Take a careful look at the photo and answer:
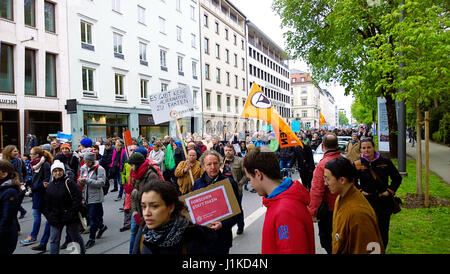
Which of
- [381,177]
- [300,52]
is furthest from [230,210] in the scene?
[300,52]

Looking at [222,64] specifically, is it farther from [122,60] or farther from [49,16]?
[49,16]

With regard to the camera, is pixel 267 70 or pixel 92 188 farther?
pixel 267 70

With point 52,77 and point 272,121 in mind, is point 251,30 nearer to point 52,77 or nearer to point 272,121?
point 52,77

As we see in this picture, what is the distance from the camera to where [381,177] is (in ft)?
14.1

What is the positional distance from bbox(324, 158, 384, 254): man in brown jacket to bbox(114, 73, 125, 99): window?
2319cm

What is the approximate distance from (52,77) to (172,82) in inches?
499

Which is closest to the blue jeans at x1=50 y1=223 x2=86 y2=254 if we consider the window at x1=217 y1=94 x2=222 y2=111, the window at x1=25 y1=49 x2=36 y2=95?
the window at x1=25 y1=49 x2=36 y2=95

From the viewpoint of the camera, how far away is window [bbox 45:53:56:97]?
18.9 metres

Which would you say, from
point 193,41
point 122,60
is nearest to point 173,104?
point 122,60

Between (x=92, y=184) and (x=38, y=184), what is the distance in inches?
44.5

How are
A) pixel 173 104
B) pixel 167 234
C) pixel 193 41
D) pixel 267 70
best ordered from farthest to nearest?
pixel 267 70 → pixel 193 41 → pixel 173 104 → pixel 167 234

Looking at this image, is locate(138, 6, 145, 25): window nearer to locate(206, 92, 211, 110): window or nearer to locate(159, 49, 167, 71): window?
locate(159, 49, 167, 71): window

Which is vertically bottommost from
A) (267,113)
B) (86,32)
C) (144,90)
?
(267,113)

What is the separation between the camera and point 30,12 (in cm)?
1783
